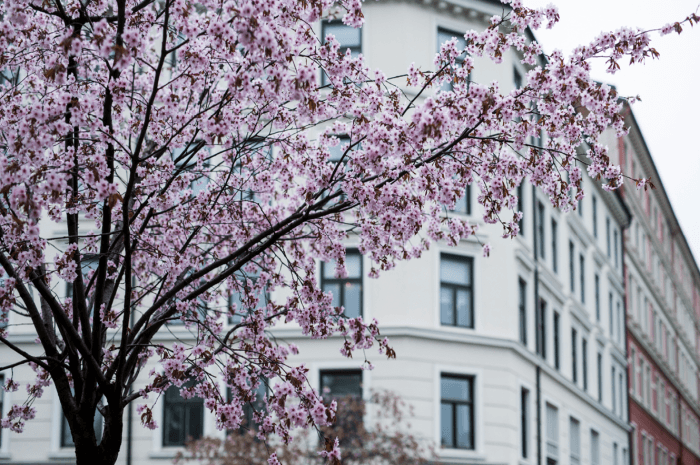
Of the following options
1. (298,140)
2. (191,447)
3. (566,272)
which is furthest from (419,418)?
(298,140)

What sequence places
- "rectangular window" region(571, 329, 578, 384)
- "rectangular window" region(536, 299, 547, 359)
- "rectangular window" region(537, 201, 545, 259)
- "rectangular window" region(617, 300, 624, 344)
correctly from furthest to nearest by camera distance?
"rectangular window" region(617, 300, 624, 344), "rectangular window" region(571, 329, 578, 384), "rectangular window" region(537, 201, 545, 259), "rectangular window" region(536, 299, 547, 359)

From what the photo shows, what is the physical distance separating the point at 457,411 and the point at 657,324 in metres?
31.4

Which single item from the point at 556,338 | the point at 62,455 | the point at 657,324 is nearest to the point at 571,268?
the point at 556,338

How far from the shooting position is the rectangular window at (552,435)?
91.2 feet

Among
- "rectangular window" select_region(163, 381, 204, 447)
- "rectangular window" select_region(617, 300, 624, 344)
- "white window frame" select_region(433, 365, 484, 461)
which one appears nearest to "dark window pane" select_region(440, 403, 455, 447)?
"white window frame" select_region(433, 365, 484, 461)

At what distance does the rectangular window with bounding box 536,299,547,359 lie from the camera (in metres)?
28.1

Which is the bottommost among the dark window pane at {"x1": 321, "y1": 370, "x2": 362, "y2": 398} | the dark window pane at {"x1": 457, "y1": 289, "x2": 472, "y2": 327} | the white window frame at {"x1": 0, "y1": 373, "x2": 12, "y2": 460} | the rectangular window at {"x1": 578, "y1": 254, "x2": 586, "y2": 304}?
the white window frame at {"x1": 0, "y1": 373, "x2": 12, "y2": 460}

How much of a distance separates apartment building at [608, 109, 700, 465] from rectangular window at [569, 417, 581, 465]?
386 inches

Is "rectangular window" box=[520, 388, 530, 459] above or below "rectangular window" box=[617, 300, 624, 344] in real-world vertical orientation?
below

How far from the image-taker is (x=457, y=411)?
23.6m

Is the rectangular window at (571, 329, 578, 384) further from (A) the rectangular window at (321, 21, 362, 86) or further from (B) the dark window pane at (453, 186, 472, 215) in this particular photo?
(A) the rectangular window at (321, 21, 362, 86)

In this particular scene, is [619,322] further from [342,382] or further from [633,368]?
[342,382]

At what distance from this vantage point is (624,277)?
42.5 m

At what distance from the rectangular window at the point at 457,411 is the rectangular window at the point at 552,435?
5.02 m
